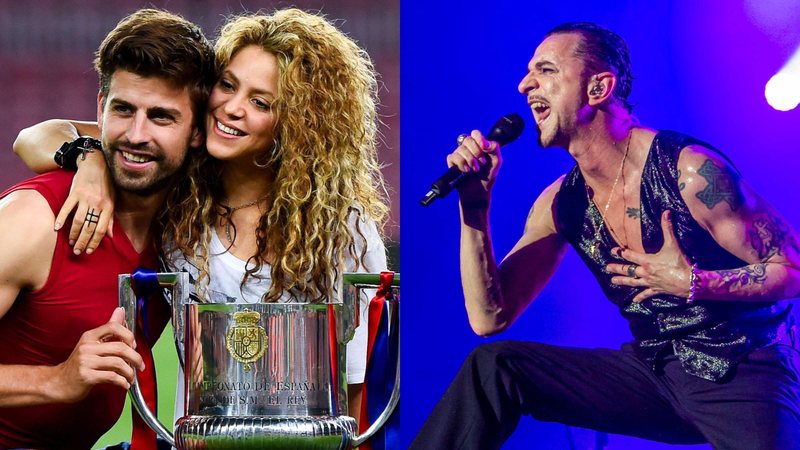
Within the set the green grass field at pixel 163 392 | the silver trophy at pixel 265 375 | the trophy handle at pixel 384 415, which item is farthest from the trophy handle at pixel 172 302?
the green grass field at pixel 163 392

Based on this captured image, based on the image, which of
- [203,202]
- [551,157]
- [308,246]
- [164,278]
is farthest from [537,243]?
[203,202]

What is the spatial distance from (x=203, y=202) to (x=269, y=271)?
14 cm

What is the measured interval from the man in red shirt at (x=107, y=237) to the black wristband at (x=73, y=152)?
0.05 m

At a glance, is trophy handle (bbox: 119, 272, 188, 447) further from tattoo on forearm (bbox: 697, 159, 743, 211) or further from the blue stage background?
tattoo on forearm (bbox: 697, 159, 743, 211)

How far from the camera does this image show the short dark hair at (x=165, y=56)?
1573mm

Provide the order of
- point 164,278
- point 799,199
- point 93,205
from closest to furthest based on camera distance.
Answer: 1. point 799,199
2. point 164,278
3. point 93,205

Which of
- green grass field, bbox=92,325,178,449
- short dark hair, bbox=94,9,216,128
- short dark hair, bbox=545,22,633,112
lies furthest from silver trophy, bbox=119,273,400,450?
green grass field, bbox=92,325,178,449

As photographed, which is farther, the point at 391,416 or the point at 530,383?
Result: the point at 391,416

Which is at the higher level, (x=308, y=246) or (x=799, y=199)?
(x=308, y=246)

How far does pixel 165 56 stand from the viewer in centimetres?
157

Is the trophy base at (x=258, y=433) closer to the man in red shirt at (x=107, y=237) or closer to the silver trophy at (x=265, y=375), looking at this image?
the silver trophy at (x=265, y=375)

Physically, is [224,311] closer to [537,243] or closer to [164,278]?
[164,278]

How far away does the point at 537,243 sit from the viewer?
1.00m

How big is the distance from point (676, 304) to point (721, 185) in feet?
0.36
